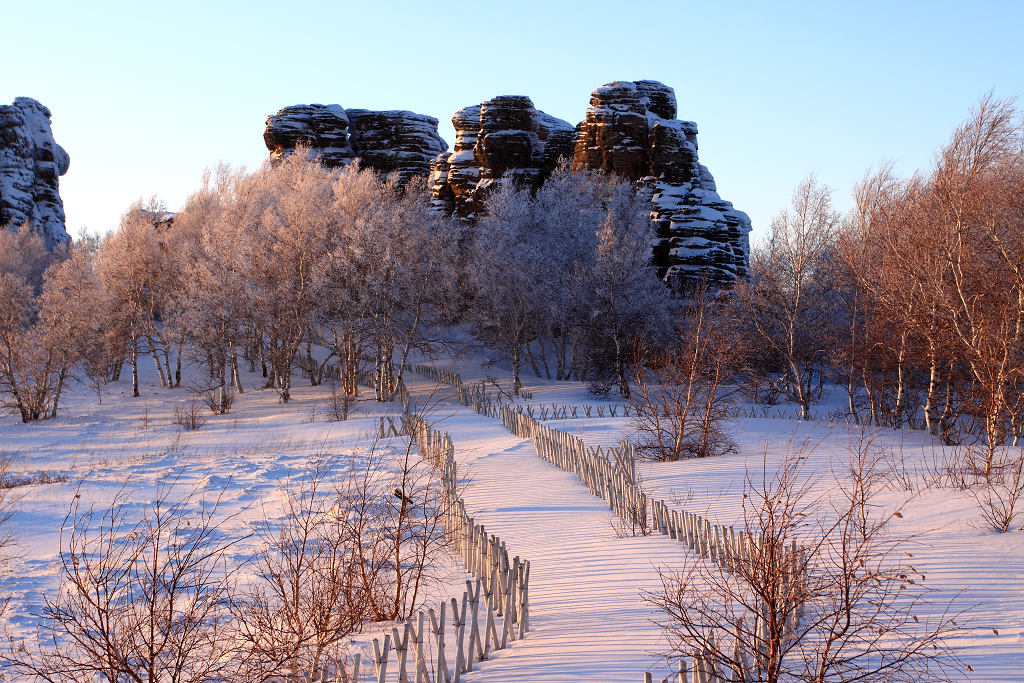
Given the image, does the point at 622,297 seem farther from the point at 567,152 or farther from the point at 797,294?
the point at 567,152

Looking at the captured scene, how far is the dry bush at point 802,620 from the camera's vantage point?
430 cm

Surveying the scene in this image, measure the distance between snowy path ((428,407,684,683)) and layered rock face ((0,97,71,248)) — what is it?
5559cm

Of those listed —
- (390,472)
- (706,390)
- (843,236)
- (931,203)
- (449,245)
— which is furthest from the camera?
(449,245)

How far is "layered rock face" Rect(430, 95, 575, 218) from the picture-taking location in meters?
50.7

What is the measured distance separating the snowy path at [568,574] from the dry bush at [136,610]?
8.24ft

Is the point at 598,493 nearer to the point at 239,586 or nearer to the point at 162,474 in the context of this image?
the point at 239,586

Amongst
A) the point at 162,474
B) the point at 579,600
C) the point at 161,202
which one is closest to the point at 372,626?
the point at 579,600

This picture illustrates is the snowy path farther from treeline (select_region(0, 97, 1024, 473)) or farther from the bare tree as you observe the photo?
the bare tree

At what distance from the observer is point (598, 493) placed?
13.8 meters

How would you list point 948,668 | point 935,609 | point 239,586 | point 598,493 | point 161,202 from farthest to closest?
point 161,202
point 598,493
point 239,586
point 935,609
point 948,668

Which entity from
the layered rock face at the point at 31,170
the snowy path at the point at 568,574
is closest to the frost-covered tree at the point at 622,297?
the snowy path at the point at 568,574

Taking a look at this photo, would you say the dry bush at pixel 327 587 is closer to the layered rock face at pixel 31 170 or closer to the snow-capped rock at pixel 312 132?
the snow-capped rock at pixel 312 132

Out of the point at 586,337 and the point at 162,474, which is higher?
the point at 586,337

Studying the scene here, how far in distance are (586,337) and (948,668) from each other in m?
32.5
